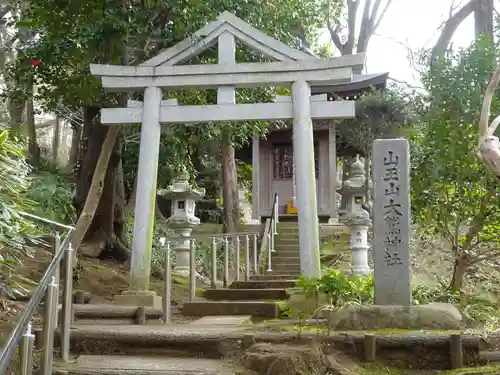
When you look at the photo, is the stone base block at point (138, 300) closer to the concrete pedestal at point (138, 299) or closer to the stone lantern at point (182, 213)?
the concrete pedestal at point (138, 299)

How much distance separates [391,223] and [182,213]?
23.4 feet

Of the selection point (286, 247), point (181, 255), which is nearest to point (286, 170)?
point (286, 247)

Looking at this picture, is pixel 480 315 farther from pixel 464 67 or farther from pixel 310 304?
pixel 464 67

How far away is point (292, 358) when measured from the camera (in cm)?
424

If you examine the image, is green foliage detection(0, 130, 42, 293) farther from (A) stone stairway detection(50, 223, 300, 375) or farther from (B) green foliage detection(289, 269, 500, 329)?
(B) green foliage detection(289, 269, 500, 329)

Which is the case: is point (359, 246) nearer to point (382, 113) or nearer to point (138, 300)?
point (138, 300)

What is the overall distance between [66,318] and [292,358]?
1.71 m

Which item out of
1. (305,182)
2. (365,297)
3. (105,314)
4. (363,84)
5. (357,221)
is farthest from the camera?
(363,84)

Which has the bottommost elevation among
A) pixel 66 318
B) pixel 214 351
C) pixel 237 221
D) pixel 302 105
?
pixel 214 351

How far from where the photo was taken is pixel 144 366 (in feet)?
14.9

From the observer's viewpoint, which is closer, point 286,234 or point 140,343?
point 140,343

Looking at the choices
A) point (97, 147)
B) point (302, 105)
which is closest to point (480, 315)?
point (302, 105)

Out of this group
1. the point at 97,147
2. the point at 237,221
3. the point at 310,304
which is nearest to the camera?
the point at 310,304

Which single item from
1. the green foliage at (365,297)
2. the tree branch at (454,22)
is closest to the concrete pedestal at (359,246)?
the green foliage at (365,297)
